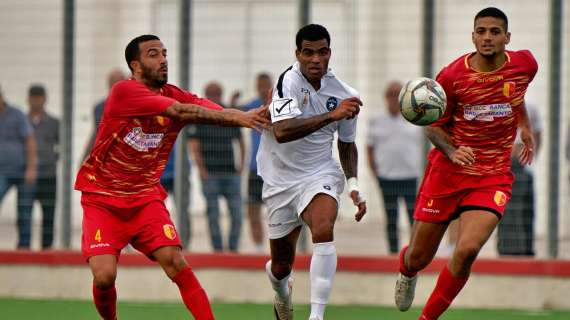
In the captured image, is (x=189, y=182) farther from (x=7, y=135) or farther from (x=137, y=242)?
(x=137, y=242)

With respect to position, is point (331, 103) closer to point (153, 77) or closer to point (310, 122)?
point (310, 122)

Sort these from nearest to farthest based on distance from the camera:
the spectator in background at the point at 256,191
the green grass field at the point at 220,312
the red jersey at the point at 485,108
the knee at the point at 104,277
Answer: the knee at the point at 104,277 → the red jersey at the point at 485,108 → the green grass field at the point at 220,312 → the spectator in background at the point at 256,191

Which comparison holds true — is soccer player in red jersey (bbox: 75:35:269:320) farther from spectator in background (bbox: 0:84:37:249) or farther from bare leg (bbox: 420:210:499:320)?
spectator in background (bbox: 0:84:37:249)

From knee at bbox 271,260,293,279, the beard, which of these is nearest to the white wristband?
knee at bbox 271,260,293,279

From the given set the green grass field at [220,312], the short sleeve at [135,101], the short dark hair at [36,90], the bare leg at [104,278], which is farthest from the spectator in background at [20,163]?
the short sleeve at [135,101]

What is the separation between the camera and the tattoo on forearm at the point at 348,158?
10.4 metres

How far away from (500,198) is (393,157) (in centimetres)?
399

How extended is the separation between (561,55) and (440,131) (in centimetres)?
364

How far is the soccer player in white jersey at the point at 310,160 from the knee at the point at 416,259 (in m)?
0.69

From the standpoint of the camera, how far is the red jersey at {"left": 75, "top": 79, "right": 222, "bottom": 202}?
31.6ft

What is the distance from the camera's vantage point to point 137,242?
9812mm

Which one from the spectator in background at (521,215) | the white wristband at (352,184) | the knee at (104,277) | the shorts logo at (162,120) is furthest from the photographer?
the spectator in background at (521,215)

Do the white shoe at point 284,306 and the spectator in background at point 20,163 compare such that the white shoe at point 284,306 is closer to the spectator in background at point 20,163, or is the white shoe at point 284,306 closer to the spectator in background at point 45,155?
the spectator in background at point 45,155

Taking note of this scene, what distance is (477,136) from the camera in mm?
10164
